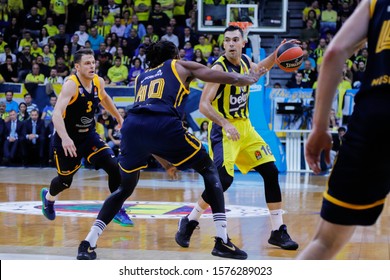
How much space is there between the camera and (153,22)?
67.4 ft

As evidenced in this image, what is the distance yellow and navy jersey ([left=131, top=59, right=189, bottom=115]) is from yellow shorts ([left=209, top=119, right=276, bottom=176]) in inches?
34.8

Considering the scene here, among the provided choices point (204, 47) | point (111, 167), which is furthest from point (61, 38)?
point (111, 167)

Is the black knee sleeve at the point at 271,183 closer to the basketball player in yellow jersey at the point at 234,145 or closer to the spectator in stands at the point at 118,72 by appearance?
the basketball player in yellow jersey at the point at 234,145

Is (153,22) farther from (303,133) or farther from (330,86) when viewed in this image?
(330,86)

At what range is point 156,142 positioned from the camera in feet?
19.4

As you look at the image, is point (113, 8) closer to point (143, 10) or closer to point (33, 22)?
point (143, 10)

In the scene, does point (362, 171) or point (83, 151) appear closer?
point (362, 171)

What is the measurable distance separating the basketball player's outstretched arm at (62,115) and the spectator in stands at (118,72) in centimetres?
1121

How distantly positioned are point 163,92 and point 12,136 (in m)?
12.4

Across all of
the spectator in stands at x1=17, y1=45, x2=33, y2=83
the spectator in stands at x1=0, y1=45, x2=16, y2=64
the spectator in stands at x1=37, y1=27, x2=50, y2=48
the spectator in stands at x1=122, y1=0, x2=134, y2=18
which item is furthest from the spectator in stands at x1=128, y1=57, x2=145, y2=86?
the spectator in stands at x1=0, y1=45, x2=16, y2=64

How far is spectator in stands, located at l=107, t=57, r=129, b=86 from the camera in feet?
61.2

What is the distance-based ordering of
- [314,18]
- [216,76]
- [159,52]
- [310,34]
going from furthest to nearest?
[314,18] → [310,34] → [159,52] → [216,76]

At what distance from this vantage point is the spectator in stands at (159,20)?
66.5ft
